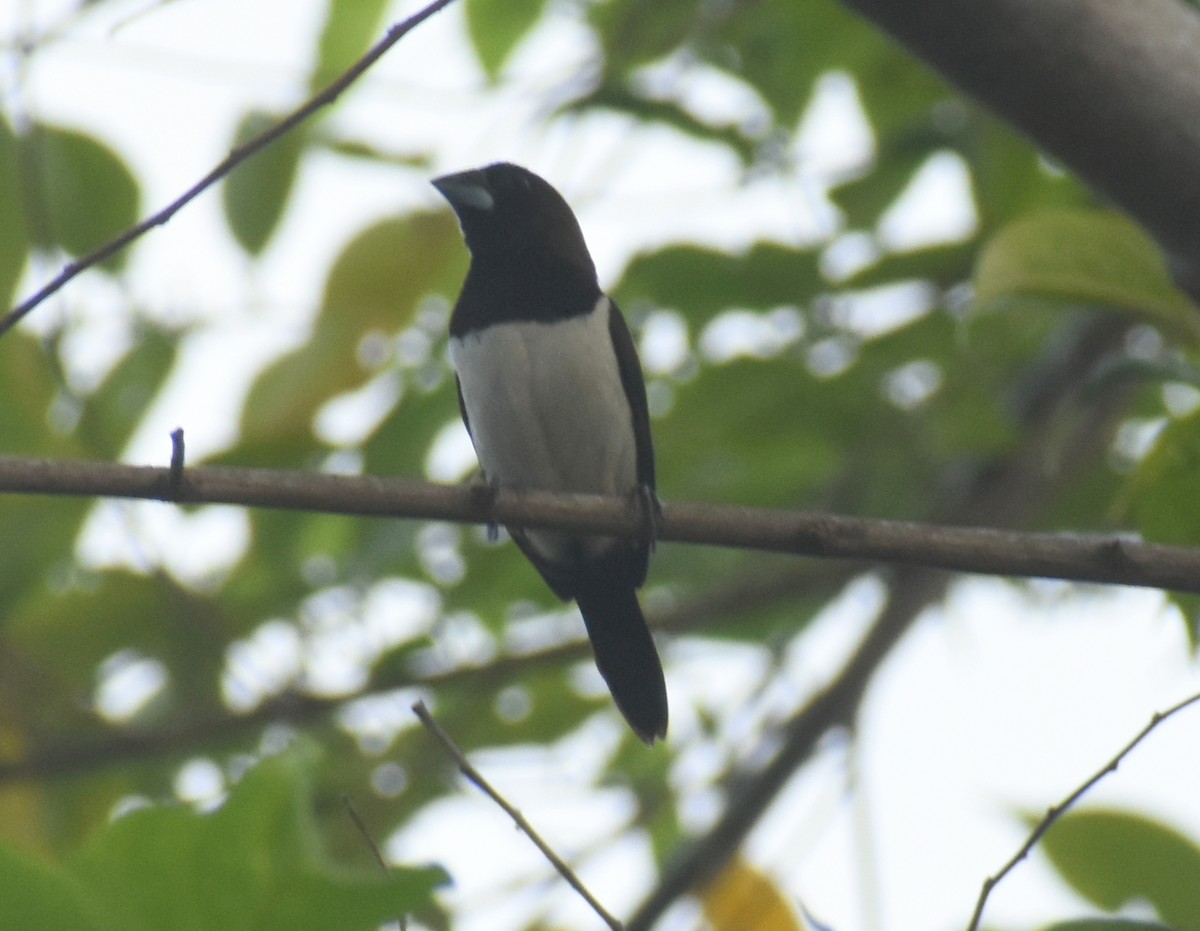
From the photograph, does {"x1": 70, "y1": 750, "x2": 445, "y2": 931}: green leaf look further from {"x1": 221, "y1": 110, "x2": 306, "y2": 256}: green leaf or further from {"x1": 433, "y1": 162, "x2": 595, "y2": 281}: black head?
{"x1": 433, "y1": 162, "x2": 595, "y2": 281}: black head

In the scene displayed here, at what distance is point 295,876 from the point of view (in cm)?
191

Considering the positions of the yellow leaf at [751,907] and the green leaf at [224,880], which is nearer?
the green leaf at [224,880]

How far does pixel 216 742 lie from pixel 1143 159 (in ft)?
9.66

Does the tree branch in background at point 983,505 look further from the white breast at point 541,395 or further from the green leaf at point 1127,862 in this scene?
the green leaf at point 1127,862

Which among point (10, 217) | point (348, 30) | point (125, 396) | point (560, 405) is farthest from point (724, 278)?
point (10, 217)

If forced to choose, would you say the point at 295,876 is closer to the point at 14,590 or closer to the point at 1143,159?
the point at 1143,159

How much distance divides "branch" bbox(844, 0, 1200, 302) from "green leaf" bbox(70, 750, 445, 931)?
1.92 m

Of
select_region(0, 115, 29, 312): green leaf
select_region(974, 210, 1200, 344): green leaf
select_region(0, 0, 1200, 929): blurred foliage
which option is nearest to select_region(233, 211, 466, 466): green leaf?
select_region(0, 0, 1200, 929): blurred foliage

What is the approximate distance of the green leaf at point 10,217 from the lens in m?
4.02

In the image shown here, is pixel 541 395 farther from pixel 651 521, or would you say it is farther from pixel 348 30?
pixel 651 521

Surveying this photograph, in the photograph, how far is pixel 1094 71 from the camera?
2.98m

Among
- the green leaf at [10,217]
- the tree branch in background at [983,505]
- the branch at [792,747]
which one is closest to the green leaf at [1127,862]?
the branch at [792,747]

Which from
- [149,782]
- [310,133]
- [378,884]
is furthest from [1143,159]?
[149,782]

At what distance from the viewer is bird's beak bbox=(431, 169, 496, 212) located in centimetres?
492
